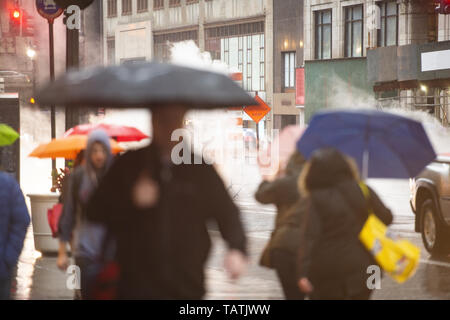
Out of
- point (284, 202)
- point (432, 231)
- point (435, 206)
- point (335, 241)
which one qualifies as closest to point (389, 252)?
point (335, 241)

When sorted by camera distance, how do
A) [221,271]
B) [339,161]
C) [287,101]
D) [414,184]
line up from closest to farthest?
[339,161]
[221,271]
[414,184]
[287,101]

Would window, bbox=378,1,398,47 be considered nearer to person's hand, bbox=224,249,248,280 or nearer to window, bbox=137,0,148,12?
window, bbox=137,0,148,12

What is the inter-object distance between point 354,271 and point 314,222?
41 centimetres

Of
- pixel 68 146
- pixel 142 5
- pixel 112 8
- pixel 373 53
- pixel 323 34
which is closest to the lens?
pixel 68 146

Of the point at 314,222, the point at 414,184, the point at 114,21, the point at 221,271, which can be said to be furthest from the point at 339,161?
the point at 114,21

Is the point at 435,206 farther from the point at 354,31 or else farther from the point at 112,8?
the point at 112,8

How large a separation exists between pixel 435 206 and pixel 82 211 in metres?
7.45

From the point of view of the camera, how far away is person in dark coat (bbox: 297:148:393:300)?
19.7 ft

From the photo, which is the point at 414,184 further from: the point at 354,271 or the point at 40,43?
the point at 40,43

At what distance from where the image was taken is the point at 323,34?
49.4 m

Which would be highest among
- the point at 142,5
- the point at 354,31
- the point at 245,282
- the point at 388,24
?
the point at 142,5

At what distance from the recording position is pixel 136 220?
4.61m

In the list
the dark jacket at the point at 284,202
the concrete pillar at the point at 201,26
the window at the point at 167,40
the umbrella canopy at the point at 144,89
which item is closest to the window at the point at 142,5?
the window at the point at 167,40

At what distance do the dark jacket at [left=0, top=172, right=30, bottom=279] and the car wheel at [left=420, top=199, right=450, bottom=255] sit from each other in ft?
25.8
